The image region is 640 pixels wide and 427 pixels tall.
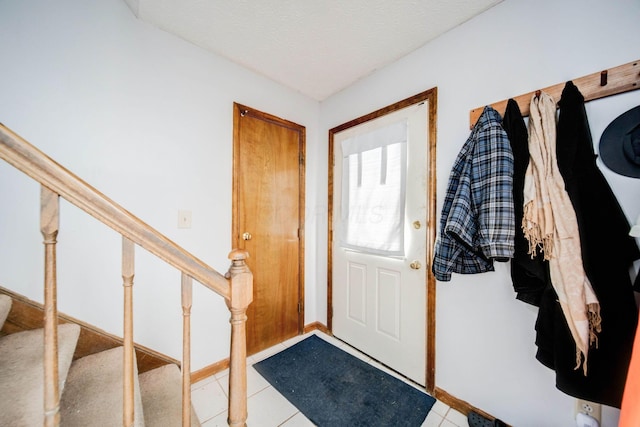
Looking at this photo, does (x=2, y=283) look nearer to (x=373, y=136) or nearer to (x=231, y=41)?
(x=231, y=41)

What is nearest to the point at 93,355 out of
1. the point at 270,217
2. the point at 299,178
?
the point at 270,217

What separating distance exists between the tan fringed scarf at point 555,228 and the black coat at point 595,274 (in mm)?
25

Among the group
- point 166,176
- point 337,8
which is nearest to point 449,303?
point 337,8

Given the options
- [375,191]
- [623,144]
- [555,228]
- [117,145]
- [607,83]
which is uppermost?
[607,83]

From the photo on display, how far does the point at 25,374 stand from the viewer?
79 cm

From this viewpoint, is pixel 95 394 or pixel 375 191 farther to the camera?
pixel 375 191

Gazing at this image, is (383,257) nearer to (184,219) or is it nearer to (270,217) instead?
(270,217)

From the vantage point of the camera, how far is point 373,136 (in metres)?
1.91

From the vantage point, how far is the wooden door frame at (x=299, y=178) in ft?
6.06

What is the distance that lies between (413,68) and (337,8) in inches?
27.2

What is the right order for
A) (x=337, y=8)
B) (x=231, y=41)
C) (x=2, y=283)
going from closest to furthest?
1. (x=2, y=283)
2. (x=337, y=8)
3. (x=231, y=41)

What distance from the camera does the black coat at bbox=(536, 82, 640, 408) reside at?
873 mm

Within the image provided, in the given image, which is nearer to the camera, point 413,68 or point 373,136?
point 413,68

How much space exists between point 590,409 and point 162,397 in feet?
6.51
